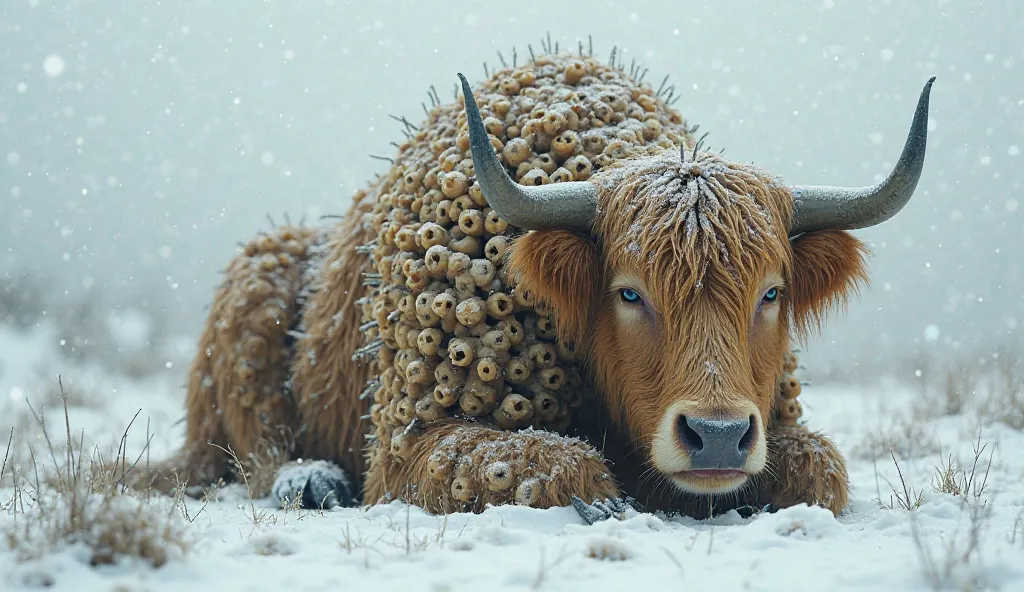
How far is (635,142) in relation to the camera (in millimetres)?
4395

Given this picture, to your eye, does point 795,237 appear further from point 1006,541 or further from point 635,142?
point 1006,541

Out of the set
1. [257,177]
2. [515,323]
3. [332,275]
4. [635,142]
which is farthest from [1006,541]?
[257,177]

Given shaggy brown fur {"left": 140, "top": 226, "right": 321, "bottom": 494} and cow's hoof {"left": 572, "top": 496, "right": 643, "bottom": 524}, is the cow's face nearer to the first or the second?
cow's hoof {"left": 572, "top": 496, "right": 643, "bottom": 524}

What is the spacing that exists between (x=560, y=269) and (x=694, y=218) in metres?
0.60

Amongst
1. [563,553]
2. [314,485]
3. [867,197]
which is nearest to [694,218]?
[867,197]

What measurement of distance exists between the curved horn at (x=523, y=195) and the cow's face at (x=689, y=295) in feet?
0.22

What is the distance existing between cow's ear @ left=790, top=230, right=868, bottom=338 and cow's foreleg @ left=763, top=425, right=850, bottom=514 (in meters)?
0.59

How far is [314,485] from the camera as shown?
4.88 metres

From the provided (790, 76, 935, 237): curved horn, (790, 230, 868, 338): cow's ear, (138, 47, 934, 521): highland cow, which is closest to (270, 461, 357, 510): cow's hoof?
(138, 47, 934, 521): highland cow

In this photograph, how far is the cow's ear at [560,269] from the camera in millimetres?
3771

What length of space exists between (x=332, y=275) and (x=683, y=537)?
300 centimetres

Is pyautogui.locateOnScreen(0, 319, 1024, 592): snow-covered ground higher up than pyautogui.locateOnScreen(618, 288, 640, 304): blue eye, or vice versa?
pyautogui.locateOnScreen(618, 288, 640, 304): blue eye

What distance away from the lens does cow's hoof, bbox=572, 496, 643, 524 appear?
3256mm

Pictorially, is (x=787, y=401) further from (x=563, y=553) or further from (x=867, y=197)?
(x=563, y=553)
